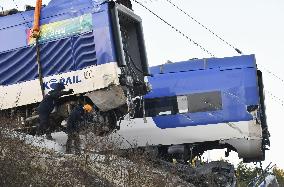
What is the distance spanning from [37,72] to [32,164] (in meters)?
4.06

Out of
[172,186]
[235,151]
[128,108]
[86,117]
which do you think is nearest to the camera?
[172,186]

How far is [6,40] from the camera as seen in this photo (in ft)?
31.4

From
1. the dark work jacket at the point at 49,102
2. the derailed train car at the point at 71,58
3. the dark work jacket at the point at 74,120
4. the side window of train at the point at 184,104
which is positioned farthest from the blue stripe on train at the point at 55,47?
the side window of train at the point at 184,104

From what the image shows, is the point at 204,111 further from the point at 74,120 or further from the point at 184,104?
the point at 74,120

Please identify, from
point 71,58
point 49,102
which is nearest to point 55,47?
point 71,58

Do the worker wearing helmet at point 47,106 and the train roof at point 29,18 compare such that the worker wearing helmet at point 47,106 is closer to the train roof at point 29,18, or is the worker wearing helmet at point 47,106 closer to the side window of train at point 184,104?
the train roof at point 29,18

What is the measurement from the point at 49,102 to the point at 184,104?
4.46 metres

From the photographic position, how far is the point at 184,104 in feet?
39.3

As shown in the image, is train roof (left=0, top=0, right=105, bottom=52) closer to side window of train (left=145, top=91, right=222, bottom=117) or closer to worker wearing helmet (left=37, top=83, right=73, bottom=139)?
worker wearing helmet (left=37, top=83, right=73, bottom=139)

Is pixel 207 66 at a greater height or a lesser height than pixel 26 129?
greater

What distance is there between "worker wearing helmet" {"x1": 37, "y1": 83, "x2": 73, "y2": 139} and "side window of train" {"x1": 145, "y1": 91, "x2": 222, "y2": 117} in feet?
12.5

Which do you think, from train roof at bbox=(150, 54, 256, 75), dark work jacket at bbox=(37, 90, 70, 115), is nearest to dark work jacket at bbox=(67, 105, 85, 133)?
dark work jacket at bbox=(37, 90, 70, 115)

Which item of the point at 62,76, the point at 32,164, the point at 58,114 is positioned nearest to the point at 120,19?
the point at 62,76

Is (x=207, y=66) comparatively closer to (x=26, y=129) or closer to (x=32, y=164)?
(x=26, y=129)
